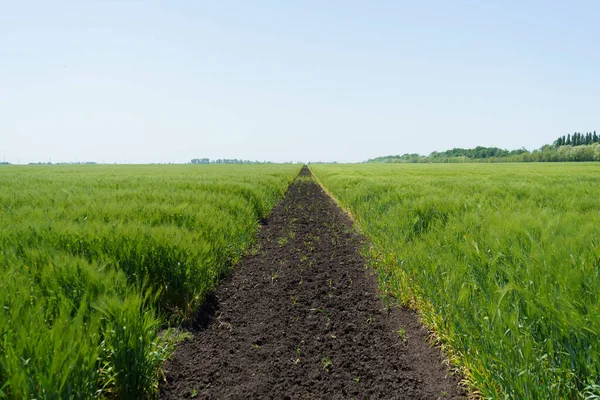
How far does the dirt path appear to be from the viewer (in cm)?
255

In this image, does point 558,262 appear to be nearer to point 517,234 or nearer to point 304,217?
point 517,234

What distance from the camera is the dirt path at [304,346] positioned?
2.55 metres

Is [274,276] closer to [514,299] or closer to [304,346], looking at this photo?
[304,346]

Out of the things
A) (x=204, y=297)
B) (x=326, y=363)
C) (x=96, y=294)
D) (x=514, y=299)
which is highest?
(x=96, y=294)

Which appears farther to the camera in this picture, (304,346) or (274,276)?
(274,276)

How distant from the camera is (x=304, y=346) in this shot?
314 cm

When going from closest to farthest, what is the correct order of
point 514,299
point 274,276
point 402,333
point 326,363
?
point 514,299 → point 326,363 → point 402,333 → point 274,276

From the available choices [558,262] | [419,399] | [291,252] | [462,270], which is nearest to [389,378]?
[419,399]

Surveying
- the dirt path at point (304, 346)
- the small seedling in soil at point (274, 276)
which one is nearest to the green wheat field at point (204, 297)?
the dirt path at point (304, 346)

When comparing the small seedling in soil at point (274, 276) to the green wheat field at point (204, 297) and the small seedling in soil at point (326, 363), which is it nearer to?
the green wheat field at point (204, 297)

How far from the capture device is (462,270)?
3.14m

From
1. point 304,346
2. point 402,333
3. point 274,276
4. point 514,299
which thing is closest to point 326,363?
point 304,346

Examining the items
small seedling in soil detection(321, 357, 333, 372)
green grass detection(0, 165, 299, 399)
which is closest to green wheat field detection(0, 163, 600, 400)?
green grass detection(0, 165, 299, 399)

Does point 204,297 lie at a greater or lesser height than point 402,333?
greater
